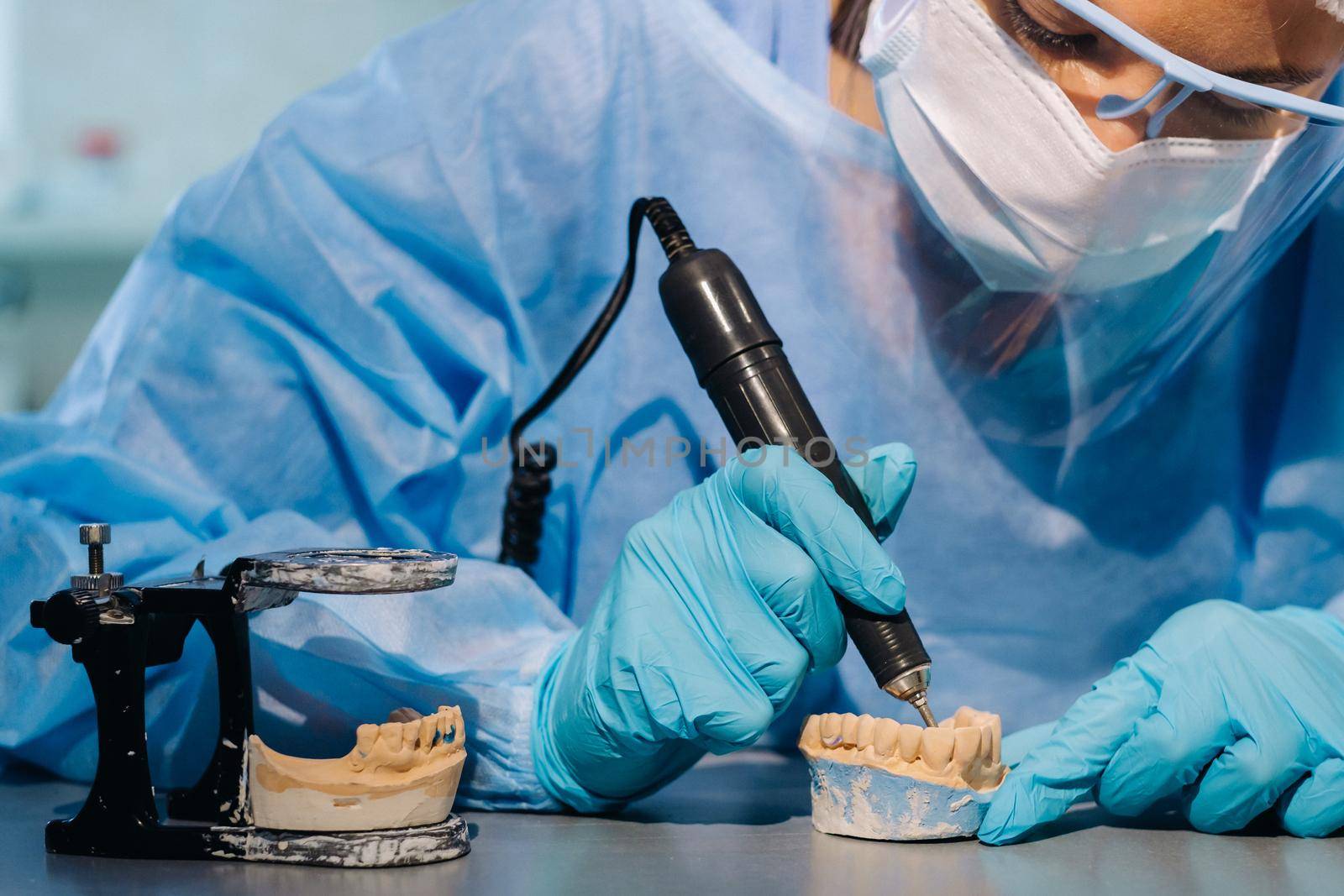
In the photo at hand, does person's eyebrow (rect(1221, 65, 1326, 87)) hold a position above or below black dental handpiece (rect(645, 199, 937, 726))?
above

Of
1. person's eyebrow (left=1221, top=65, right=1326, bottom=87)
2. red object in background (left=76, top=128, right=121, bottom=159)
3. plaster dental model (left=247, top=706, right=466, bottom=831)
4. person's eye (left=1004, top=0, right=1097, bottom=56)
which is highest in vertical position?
red object in background (left=76, top=128, right=121, bottom=159)

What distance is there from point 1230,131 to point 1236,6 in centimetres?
8

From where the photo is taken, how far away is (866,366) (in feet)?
3.33

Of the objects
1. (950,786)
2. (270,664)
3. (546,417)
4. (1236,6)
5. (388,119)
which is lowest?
(950,786)

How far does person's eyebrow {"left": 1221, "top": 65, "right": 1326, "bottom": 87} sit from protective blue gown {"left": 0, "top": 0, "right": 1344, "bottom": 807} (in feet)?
0.84

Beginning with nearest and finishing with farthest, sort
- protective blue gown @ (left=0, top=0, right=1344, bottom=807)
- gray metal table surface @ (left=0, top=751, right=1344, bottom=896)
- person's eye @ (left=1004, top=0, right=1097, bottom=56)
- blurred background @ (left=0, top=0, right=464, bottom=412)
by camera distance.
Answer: gray metal table surface @ (left=0, top=751, right=1344, bottom=896), person's eye @ (left=1004, top=0, right=1097, bottom=56), protective blue gown @ (left=0, top=0, right=1344, bottom=807), blurred background @ (left=0, top=0, right=464, bottom=412)

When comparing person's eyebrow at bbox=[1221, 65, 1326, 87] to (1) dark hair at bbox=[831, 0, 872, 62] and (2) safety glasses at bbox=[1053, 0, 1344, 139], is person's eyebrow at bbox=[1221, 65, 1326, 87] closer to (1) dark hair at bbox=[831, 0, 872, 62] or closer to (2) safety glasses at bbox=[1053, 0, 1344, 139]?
(2) safety glasses at bbox=[1053, 0, 1344, 139]

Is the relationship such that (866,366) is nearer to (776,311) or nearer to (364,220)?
(776,311)

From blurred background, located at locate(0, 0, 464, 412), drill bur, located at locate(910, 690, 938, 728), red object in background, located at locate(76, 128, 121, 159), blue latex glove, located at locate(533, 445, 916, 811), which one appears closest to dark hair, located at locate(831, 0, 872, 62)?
blue latex glove, located at locate(533, 445, 916, 811)

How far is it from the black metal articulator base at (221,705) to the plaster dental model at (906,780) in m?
0.20

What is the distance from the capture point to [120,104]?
10.2ft

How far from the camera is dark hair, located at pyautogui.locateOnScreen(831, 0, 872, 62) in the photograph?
0.98m

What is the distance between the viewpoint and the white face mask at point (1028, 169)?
0.81 metres

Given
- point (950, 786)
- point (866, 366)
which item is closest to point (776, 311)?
point (866, 366)
